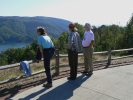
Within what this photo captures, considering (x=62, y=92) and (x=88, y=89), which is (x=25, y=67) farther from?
(x=88, y=89)

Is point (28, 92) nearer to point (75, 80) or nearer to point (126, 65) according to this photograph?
point (75, 80)

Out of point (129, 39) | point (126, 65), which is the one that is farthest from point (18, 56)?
point (126, 65)

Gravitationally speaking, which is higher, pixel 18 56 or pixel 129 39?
pixel 129 39

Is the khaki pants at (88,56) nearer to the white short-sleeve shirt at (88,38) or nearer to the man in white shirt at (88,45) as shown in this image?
the man in white shirt at (88,45)

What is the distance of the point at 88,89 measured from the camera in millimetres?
4969

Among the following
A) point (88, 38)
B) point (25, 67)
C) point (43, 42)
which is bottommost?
point (25, 67)

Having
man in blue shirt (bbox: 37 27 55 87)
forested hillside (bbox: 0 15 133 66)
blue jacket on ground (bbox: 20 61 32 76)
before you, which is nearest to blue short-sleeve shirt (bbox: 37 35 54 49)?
man in blue shirt (bbox: 37 27 55 87)

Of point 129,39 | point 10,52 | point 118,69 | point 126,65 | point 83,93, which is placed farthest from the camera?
point 10,52

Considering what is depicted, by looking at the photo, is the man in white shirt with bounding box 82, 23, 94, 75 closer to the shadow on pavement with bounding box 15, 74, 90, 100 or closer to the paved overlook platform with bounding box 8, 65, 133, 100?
the paved overlook platform with bounding box 8, 65, 133, 100

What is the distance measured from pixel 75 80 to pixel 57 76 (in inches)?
28.9

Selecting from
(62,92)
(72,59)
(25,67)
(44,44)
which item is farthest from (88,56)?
(25,67)

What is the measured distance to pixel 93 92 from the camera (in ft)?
15.7

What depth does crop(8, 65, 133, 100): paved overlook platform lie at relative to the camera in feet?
14.6

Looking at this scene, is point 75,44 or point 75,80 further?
point 75,80
